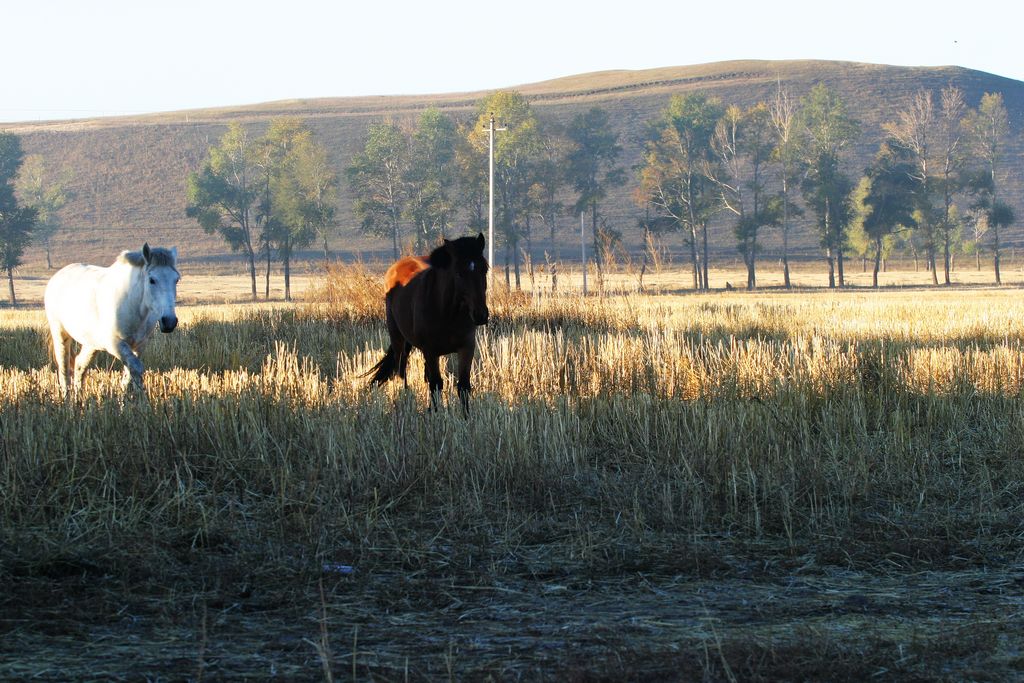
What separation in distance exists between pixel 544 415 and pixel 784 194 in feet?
206

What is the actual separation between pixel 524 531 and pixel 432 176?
66.2 metres

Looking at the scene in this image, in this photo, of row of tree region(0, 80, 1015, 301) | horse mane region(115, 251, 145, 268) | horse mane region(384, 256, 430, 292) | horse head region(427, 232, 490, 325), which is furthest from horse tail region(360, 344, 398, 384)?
row of tree region(0, 80, 1015, 301)

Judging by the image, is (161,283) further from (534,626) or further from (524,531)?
(534,626)

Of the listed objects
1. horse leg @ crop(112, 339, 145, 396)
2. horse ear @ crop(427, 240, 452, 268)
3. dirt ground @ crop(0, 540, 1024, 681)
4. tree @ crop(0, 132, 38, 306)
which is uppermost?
tree @ crop(0, 132, 38, 306)

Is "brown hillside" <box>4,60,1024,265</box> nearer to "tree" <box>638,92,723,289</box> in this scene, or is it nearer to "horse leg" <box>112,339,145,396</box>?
"tree" <box>638,92,723,289</box>

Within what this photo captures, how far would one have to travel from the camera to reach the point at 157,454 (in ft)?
22.7

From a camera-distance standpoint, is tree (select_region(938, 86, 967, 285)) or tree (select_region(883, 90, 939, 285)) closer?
tree (select_region(938, 86, 967, 285))

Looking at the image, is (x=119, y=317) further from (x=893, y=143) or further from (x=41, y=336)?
(x=893, y=143)

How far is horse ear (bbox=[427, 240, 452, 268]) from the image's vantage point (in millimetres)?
9641

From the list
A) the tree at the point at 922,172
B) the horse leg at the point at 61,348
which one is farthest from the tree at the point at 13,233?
the tree at the point at 922,172

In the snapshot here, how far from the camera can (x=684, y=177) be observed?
69.0 m

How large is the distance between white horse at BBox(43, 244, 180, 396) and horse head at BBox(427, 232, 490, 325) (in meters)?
2.48

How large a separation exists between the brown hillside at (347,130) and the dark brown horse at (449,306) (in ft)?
294

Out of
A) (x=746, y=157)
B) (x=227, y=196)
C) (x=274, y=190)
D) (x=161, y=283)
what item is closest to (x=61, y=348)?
(x=161, y=283)
